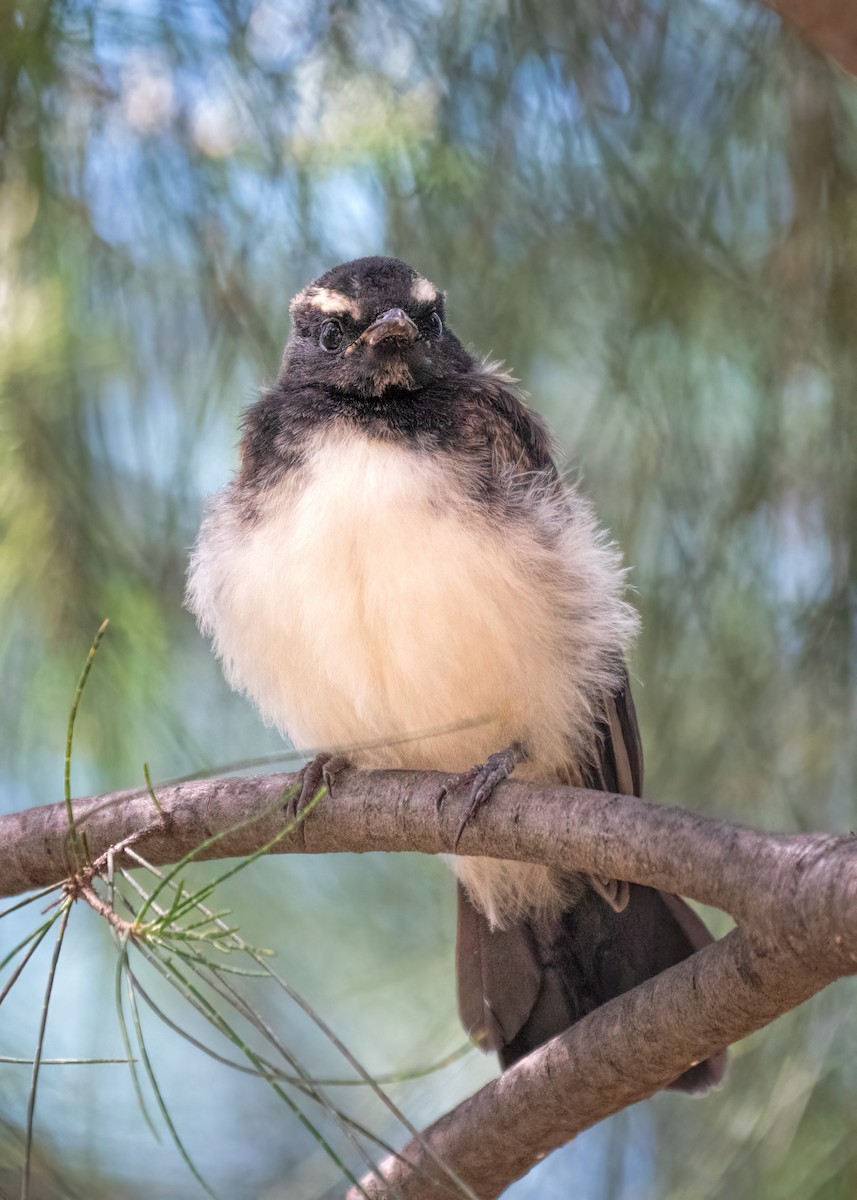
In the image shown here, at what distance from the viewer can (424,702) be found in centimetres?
293

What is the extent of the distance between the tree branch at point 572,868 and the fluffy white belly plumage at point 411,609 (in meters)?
0.18

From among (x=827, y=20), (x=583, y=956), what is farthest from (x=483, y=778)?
(x=827, y=20)

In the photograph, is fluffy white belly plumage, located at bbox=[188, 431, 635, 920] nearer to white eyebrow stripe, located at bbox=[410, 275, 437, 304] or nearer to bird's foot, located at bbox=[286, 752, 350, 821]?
bird's foot, located at bbox=[286, 752, 350, 821]

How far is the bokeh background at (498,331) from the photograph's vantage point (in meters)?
3.19

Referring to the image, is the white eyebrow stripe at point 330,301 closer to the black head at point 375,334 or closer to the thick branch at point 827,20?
the black head at point 375,334

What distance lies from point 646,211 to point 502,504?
900 millimetres

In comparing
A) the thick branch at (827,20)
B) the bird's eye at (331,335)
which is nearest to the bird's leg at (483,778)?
the bird's eye at (331,335)

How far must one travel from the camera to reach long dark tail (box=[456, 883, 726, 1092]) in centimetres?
300

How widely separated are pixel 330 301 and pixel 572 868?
4.79ft

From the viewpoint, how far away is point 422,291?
3.18m

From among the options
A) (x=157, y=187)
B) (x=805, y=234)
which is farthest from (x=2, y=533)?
(x=805, y=234)

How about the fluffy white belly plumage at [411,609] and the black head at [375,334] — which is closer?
the fluffy white belly plumage at [411,609]

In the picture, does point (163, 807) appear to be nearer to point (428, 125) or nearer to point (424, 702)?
point (424, 702)

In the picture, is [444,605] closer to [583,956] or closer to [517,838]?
[517,838]
